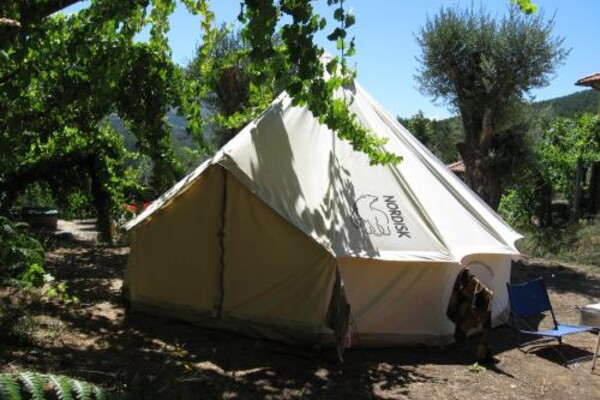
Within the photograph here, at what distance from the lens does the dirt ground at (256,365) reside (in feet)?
16.8

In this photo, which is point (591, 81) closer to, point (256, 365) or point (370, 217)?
point (370, 217)

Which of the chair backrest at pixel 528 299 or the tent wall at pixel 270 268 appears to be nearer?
the tent wall at pixel 270 268

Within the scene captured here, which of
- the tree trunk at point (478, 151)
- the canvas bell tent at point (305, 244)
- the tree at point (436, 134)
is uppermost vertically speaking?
the tree at point (436, 134)

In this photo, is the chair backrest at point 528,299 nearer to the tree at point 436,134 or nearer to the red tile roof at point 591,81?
the red tile roof at point 591,81

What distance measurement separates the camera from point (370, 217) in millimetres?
6836

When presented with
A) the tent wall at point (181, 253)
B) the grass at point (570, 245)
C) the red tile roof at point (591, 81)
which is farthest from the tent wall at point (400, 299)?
the red tile roof at point (591, 81)

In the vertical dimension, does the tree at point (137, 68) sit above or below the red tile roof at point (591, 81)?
below

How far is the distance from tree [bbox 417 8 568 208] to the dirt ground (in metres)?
6.47

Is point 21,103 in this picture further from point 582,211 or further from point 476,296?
point 582,211

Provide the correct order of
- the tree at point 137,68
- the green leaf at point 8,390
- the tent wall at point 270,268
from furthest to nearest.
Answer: the tent wall at point 270,268 < the tree at point 137,68 < the green leaf at point 8,390

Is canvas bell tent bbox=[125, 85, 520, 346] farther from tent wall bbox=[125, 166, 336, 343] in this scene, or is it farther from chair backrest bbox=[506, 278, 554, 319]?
chair backrest bbox=[506, 278, 554, 319]

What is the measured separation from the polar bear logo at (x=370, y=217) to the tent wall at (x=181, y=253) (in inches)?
61.4

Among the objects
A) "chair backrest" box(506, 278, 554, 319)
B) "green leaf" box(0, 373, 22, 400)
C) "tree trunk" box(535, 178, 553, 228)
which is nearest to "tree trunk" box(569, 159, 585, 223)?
"tree trunk" box(535, 178, 553, 228)

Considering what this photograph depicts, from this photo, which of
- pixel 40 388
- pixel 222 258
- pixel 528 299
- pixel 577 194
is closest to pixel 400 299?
pixel 528 299
